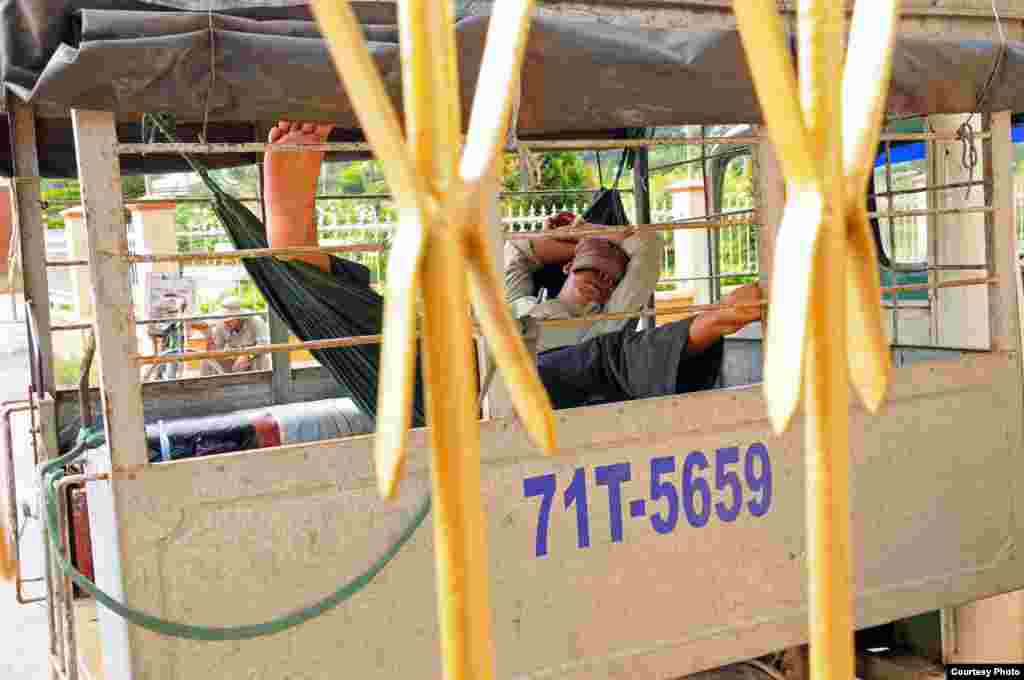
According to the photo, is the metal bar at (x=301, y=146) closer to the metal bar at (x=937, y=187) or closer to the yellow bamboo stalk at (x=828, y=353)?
the metal bar at (x=937, y=187)

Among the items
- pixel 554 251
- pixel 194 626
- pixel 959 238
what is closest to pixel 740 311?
pixel 959 238

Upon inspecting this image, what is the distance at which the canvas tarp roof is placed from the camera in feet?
8.27

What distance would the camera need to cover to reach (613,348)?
161 inches

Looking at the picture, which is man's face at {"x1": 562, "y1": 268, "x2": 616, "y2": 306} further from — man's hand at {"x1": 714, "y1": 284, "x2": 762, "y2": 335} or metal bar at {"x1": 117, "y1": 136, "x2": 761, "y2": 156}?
metal bar at {"x1": 117, "y1": 136, "x2": 761, "y2": 156}

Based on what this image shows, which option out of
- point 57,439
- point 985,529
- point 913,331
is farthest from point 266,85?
point 913,331

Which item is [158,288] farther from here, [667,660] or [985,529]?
[985,529]

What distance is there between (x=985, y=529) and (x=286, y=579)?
2.87 meters

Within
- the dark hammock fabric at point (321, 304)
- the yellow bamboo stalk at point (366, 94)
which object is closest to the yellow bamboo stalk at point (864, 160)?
the yellow bamboo stalk at point (366, 94)

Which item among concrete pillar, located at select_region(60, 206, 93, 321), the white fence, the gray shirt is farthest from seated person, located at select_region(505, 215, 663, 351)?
concrete pillar, located at select_region(60, 206, 93, 321)

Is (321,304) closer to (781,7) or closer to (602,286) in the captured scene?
(781,7)

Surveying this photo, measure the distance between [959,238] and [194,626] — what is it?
369 centimetres

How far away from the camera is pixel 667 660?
368cm

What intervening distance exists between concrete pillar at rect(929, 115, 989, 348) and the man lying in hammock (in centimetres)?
156

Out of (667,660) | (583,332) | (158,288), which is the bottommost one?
(667,660)
